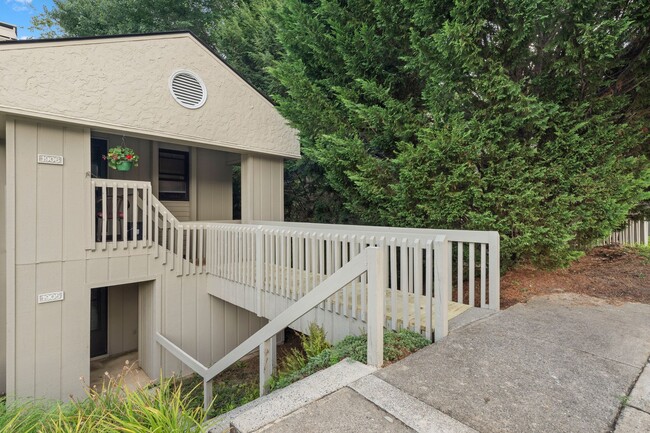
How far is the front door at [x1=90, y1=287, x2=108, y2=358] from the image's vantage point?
6762 millimetres

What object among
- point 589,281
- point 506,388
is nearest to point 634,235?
point 589,281

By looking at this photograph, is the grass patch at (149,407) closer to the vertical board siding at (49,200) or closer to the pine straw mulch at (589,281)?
the vertical board siding at (49,200)

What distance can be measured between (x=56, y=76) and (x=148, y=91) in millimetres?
1216

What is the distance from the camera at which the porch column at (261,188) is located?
6.99 metres

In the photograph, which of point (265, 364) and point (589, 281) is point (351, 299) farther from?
point (589, 281)

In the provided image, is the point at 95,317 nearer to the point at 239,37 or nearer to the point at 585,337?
the point at 585,337

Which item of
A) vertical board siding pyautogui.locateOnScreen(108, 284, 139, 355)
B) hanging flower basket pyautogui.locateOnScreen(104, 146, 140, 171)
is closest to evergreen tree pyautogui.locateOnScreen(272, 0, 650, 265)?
hanging flower basket pyautogui.locateOnScreen(104, 146, 140, 171)

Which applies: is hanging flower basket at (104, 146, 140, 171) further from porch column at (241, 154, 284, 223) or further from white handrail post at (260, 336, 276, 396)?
white handrail post at (260, 336, 276, 396)

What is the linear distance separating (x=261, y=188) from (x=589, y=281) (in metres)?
6.24

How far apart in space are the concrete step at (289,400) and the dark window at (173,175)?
698cm

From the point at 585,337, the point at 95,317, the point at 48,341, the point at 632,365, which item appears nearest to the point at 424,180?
the point at 585,337

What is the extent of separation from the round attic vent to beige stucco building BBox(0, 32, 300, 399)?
0.02 metres

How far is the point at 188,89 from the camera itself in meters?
6.00

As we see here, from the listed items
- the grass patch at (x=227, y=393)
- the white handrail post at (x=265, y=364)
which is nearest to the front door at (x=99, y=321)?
the grass patch at (x=227, y=393)
